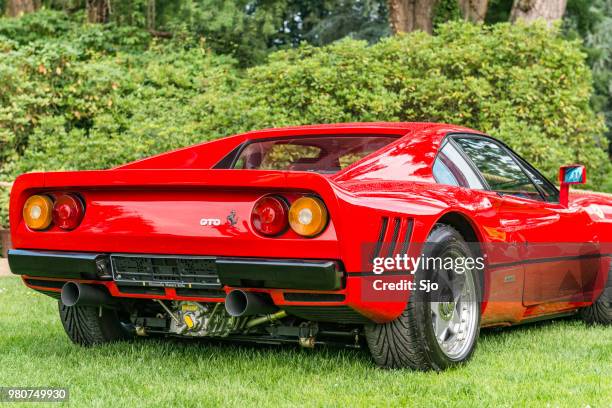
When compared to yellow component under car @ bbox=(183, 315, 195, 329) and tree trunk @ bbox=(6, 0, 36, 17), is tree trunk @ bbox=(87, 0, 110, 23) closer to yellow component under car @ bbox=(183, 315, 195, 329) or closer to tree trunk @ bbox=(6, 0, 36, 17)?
tree trunk @ bbox=(6, 0, 36, 17)

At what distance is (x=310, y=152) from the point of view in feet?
18.2

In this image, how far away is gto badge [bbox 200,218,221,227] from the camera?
423cm

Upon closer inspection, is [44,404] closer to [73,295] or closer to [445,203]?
[73,295]

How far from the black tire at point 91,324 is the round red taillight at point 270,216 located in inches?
56.1

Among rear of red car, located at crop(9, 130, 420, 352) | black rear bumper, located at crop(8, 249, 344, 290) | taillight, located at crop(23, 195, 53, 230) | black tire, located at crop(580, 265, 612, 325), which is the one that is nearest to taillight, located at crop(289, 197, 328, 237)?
rear of red car, located at crop(9, 130, 420, 352)

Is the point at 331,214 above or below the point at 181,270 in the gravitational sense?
above

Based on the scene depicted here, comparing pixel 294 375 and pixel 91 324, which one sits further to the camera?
pixel 91 324

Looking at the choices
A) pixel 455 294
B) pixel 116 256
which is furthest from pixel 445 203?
pixel 116 256

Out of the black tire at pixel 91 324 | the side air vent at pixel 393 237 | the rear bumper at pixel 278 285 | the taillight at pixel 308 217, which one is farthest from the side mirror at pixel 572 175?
the black tire at pixel 91 324

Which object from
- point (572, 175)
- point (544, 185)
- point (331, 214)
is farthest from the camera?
point (544, 185)

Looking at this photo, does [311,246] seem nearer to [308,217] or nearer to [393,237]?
[308,217]

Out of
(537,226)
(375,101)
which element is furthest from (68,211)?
(375,101)

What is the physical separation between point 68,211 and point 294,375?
4.47 ft

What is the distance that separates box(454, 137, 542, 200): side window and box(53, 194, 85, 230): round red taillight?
2143 millimetres
